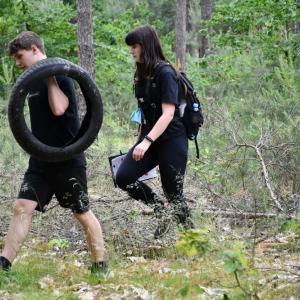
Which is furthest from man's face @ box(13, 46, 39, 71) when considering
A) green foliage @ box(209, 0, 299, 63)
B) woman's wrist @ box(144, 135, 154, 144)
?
green foliage @ box(209, 0, 299, 63)

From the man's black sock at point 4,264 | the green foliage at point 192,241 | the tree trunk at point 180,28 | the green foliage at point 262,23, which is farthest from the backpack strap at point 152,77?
the tree trunk at point 180,28

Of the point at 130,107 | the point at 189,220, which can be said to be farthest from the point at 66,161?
the point at 130,107

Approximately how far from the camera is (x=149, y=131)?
530cm

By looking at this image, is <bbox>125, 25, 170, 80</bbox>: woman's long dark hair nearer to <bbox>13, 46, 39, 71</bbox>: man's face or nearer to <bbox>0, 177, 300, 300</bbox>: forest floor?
<bbox>13, 46, 39, 71</bbox>: man's face

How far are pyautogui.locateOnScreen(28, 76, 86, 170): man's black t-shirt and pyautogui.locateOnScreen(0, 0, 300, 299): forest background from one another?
159 cm

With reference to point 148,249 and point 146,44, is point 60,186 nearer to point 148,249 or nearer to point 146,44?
point 148,249

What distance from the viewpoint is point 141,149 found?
199 inches

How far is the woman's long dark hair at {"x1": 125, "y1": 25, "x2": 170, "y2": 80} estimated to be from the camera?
5.11 m

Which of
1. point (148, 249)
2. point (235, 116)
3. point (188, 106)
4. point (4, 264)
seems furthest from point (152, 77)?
point (235, 116)

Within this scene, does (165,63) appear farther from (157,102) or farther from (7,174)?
(7,174)

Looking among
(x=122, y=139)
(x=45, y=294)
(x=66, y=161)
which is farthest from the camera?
(x=122, y=139)

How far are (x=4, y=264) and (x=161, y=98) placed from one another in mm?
1924

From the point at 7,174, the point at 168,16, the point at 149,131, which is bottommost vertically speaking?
the point at 7,174

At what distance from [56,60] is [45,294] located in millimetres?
1749
